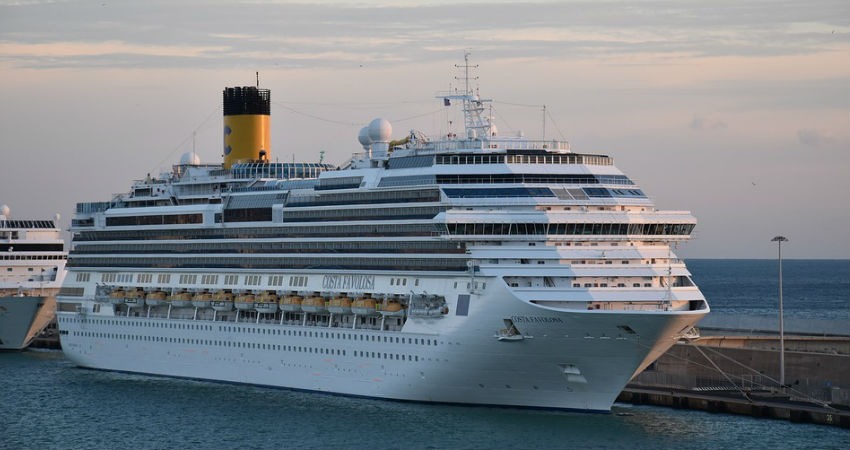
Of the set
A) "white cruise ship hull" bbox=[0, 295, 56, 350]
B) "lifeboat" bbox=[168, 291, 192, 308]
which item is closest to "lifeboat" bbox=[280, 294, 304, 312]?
"lifeboat" bbox=[168, 291, 192, 308]

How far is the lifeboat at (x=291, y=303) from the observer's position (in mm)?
52719

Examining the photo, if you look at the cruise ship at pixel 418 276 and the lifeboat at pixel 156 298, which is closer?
the cruise ship at pixel 418 276

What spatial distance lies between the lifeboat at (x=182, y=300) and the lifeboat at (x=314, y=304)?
24.9 ft

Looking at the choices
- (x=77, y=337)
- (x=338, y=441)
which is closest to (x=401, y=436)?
(x=338, y=441)

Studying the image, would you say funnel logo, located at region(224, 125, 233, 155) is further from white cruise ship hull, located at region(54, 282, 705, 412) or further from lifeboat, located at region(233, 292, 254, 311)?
lifeboat, located at region(233, 292, 254, 311)

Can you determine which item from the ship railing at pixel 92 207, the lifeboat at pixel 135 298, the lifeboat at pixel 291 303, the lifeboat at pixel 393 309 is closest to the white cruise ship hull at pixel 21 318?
the ship railing at pixel 92 207

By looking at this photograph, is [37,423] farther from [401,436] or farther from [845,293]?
[845,293]

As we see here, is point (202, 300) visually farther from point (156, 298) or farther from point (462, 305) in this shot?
point (462, 305)

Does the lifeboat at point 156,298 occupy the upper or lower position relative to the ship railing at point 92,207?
lower

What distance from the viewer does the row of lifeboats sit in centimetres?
4947

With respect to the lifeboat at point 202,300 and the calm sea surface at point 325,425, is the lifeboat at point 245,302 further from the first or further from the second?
the calm sea surface at point 325,425

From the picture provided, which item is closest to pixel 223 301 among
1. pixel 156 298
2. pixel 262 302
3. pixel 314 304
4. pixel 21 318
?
pixel 262 302

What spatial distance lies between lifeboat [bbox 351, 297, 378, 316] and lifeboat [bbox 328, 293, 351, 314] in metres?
0.73

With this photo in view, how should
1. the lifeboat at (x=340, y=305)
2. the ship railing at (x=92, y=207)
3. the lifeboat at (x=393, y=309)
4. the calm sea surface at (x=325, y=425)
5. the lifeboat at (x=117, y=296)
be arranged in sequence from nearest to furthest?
the calm sea surface at (x=325, y=425) → the lifeboat at (x=393, y=309) → the lifeboat at (x=340, y=305) → the lifeboat at (x=117, y=296) → the ship railing at (x=92, y=207)
